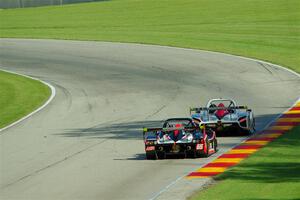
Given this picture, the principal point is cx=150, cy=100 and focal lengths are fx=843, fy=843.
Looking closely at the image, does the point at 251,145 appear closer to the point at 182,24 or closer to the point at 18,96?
the point at 18,96

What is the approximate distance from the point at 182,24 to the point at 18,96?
99.5ft

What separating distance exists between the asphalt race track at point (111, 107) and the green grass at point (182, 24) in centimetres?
339

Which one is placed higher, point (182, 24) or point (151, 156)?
point (182, 24)

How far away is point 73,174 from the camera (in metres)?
21.2

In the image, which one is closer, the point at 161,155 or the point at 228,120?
the point at 161,155

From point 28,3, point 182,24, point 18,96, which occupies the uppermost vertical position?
point 28,3

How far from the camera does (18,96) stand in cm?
3944

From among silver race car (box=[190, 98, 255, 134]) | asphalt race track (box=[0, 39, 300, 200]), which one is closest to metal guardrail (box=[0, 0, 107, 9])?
asphalt race track (box=[0, 39, 300, 200])

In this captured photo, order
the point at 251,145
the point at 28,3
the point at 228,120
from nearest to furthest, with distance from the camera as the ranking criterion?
the point at 251,145 < the point at 228,120 < the point at 28,3

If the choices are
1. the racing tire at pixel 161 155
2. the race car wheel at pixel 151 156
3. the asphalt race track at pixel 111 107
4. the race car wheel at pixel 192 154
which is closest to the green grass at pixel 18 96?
the asphalt race track at pixel 111 107

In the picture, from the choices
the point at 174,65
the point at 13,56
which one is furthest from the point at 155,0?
the point at 174,65

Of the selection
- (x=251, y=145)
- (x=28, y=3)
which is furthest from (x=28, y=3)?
(x=251, y=145)

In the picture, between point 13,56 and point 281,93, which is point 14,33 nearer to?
point 13,56

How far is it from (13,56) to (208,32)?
15209mm
